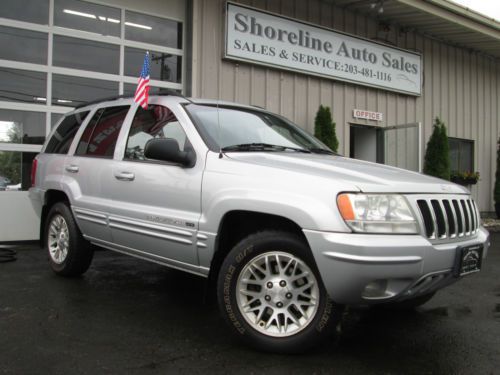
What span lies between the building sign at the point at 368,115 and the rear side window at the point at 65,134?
6972 mm

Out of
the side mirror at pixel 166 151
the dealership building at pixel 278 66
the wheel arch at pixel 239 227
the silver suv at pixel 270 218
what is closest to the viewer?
the silver suv at pixel 270 218

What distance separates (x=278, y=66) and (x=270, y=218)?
6.80 metres

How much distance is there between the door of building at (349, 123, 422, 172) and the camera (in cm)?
1129

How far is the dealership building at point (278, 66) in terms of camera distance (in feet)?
24.7

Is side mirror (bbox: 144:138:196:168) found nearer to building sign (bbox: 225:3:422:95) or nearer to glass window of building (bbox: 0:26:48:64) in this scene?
glass window of building (bbox: 0:26:48:64)

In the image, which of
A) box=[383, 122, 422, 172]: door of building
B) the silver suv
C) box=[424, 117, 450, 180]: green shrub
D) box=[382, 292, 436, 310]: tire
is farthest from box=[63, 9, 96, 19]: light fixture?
box=[424, 117, 450, 180]: green shrub

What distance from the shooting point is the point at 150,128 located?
4.27 meters

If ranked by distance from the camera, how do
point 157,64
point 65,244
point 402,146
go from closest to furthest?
1. point 65,244
2. point 157,64
3. point 402,146

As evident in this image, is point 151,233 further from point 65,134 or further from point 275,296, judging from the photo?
point 65,134

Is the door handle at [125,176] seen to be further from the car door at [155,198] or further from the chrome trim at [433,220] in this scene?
the chrome trim at [433,220]

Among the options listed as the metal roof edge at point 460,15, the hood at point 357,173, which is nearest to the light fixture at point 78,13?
the hood at point 357,173

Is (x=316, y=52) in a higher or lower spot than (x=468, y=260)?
higher

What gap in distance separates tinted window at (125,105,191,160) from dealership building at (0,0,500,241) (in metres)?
3.89

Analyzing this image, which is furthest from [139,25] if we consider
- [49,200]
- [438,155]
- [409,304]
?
[438,155]
